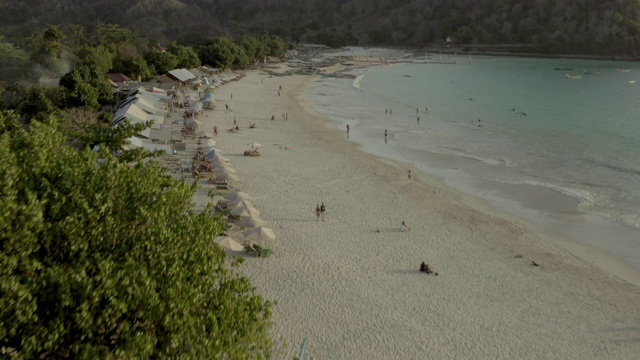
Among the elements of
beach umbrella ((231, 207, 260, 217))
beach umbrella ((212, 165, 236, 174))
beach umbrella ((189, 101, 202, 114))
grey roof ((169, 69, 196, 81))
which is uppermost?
grey roof ((169, 69, 196, 81))

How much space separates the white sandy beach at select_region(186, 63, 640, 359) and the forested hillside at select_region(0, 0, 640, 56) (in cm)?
11545

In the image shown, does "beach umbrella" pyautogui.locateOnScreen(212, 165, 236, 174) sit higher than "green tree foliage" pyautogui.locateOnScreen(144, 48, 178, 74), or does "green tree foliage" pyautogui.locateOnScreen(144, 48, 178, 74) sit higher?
"green tree foliage" pyautogui.locateOnScreen(144, 48, 178, 74)

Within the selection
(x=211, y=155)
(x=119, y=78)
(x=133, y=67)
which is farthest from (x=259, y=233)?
(x=133, y=67)

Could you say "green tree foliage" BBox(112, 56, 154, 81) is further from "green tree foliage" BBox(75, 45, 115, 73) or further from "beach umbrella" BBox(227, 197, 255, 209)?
"beach umbrella" BBox(227, 197, 255, 209)

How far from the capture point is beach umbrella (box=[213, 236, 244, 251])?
1733 centimetres

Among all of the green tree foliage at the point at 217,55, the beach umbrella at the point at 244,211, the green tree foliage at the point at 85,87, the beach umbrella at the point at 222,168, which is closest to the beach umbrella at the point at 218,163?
the beach umbrella at the point at 222,168

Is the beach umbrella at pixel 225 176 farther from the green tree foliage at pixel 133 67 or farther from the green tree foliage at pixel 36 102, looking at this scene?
the green tree foliage at pixel 133 67

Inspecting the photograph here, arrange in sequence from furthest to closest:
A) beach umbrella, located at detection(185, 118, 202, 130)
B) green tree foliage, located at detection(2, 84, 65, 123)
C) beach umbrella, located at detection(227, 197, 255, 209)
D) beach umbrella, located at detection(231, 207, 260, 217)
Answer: beach umbrella, located at detection(185, 118, 202, 130) < green tree foliage, located at detection(2, 84, 65, 123) < beach umbrella, located at detection(227, 197, 255, 209) < beach umbrella, located at detection(231, 207, 260, 217)

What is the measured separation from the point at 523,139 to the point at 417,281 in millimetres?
26871

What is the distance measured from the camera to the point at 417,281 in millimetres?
16609

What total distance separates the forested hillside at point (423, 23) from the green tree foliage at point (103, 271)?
127 metres

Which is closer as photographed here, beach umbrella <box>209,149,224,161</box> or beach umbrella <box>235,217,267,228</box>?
beach umbrella <box>235,217,267,228</box>

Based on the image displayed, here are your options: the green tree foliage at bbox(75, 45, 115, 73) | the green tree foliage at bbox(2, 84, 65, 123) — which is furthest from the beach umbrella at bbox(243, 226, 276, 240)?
the green tree foliage at bbox(75, 45, 115, 73)

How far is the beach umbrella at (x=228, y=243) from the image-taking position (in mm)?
17328
